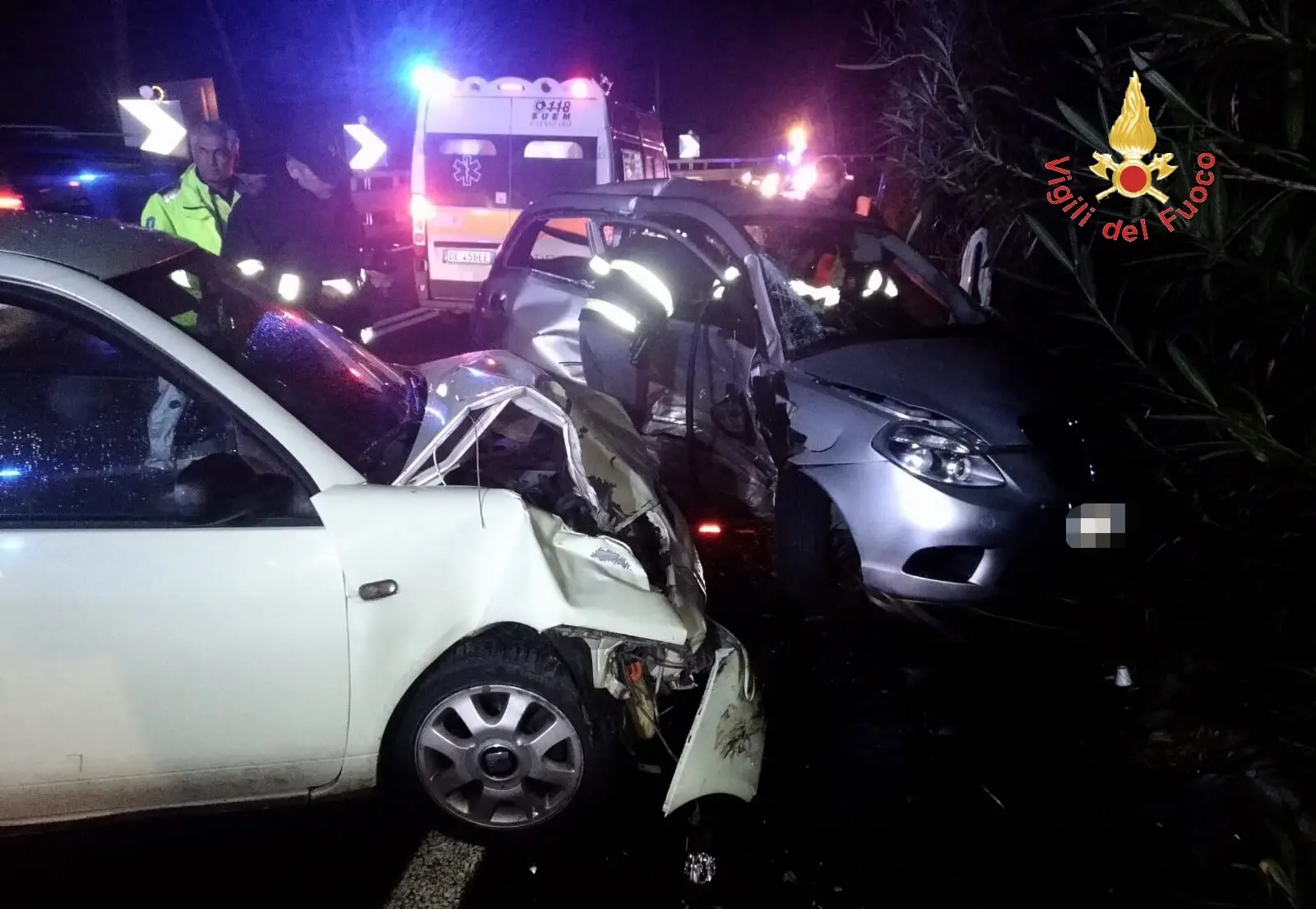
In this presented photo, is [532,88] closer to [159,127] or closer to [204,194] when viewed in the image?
[159,127]

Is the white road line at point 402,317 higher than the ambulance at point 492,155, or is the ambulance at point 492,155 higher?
the ambulance at point 492,155

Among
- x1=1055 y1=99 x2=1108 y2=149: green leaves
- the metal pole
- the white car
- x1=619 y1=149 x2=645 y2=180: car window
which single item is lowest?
the white car

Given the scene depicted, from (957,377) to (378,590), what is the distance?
2529mm

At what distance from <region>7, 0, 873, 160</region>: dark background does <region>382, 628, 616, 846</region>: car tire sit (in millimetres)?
8738

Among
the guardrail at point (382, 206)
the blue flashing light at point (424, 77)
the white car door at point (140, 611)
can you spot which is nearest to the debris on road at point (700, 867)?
the white car door at point (140, 611)

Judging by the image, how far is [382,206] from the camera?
14969mm

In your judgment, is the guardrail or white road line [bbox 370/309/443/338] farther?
the guardrail

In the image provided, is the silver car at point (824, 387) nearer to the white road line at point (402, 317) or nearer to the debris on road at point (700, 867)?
the debris on road at point (700, 867)

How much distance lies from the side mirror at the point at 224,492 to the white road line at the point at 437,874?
1.16 meters

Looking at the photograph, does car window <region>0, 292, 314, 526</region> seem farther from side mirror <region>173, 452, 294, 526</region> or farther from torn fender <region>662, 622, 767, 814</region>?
torn fender <region>662, 622, 767, 814</region>

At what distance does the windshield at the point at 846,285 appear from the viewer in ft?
14.4

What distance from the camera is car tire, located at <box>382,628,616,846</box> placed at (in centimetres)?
268

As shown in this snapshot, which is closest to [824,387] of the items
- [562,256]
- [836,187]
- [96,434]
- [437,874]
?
[437,874]

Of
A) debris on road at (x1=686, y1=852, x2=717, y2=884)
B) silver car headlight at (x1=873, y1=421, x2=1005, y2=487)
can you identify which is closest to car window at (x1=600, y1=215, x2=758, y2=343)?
silver car headlight at (x1=873, y1=421, x2=1005, y2=487)
